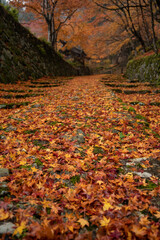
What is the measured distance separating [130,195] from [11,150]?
6.54ft

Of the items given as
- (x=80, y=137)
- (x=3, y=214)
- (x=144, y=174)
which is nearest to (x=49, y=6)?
(x=80, y=137)

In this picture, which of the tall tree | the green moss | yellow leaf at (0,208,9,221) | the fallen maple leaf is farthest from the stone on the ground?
the tall tree

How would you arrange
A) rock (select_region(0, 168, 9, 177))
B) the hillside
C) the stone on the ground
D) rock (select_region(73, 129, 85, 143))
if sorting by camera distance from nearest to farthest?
rock (select_region(0, 168, 9, 177)), rock (select_region(73, 129, 85, 143)), the stone on the ground, the hillside

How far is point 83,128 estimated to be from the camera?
11.3ft

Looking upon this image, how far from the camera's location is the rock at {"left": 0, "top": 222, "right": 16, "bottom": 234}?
1.15m

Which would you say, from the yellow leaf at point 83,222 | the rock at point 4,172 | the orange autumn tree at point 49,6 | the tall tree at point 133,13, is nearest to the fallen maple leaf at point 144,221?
the yellow leaf at point 83,222

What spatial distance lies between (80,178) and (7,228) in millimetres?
981

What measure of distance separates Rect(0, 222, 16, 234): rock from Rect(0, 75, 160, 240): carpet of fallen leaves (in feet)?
0.12

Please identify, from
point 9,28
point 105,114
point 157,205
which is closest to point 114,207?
point 157,205

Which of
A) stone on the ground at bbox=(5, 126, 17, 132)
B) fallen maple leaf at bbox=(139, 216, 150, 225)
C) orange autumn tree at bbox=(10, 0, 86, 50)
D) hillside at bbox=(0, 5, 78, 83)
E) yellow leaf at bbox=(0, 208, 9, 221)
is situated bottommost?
fallen maple leaf at bbox=(139, 216, 150, 225)

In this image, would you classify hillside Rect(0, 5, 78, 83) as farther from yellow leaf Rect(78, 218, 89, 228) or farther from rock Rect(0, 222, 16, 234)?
yellow leaf Rect(78, 218, 89, 228)

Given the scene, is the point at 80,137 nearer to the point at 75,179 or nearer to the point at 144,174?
the point at 75,179

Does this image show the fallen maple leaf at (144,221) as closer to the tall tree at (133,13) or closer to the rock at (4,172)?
the rock at (4,172)

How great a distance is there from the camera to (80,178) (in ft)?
6.37
